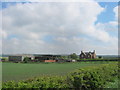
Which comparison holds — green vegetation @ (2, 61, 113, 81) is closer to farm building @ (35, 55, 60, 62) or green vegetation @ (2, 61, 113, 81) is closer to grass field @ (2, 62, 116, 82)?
grass field @ (2, 62, 116, 82)

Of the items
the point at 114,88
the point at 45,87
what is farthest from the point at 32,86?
the point at 114,88

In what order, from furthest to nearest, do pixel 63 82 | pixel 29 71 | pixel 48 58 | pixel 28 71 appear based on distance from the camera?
pixel 48 58 < pixel 28 71 < pixel 29 71 < pixel 63 82

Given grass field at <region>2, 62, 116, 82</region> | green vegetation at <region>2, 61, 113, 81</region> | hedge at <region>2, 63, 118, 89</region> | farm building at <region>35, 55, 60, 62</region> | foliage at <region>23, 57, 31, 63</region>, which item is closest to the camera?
hedge at <region>2, 63, 118, 89</region>

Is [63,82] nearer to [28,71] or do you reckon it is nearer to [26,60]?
[28,71]

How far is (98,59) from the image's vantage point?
19.5 m

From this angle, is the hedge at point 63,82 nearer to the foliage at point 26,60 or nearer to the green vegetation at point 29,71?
the green vegetation at point 29,71

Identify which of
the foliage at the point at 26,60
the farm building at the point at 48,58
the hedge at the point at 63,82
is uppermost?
the hedge at the point at 63,82

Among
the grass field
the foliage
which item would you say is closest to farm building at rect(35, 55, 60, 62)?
the foliage

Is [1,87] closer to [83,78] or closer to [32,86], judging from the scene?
[32,86]

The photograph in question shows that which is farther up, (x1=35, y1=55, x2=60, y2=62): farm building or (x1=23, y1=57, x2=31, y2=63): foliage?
(x1=35, y1=55, x2=60, y2=62): farm building

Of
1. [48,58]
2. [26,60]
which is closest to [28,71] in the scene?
[48,58]

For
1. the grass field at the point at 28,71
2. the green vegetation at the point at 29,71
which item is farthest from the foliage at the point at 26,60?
the grass field at the point at 28,71

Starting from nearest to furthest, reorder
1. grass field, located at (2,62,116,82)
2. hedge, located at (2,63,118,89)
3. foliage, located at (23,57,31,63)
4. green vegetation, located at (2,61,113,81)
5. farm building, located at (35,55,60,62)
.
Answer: hedge, located at (2,63,118,89)
grass field, located at (2,62,116,82)
green vegetation, located at (2,61,113,81)
farm building, located at (35,55,60,62)
foliage, located at (23,57,31,63)

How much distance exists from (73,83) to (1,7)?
1700 mm
